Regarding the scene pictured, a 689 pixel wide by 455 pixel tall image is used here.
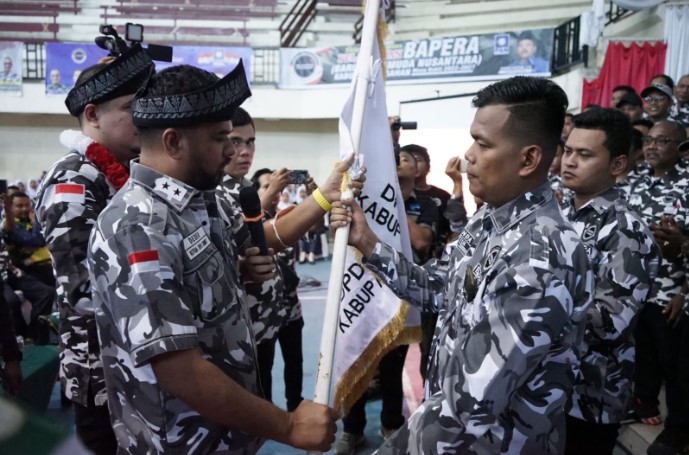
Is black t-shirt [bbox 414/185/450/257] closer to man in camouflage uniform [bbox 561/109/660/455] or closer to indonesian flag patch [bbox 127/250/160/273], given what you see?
man in camouflage uniform [bbox 561/109/660/455]

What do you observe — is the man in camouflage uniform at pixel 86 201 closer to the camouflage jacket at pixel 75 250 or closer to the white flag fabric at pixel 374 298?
the camouflage jacket at pixel 75 250

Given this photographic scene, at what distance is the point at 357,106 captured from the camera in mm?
1948

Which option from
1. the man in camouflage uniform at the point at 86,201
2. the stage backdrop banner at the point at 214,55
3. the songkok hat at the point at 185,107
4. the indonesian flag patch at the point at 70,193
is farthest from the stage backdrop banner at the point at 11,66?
the songkok hat at the point at 185,107

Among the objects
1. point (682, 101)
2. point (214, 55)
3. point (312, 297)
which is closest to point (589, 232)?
point (682, 101)

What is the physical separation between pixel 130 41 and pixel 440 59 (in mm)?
11202

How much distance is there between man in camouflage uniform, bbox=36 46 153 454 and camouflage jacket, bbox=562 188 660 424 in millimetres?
1589

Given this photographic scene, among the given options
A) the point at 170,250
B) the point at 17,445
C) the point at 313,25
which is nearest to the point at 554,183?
the point at 170,250

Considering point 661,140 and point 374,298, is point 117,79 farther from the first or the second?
point 661,140

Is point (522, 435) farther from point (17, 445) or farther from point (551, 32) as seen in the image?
point (551, 32)

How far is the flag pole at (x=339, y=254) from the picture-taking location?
1638 mm

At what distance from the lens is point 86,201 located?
1.75 metres

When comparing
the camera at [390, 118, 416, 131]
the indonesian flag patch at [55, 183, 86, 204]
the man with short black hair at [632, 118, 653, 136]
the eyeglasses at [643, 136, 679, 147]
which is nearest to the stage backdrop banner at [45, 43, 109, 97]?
the camera at [390, 118, 416, 131]

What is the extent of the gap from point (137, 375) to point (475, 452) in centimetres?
79

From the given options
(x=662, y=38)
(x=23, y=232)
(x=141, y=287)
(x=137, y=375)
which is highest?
(x=662, y=38)
